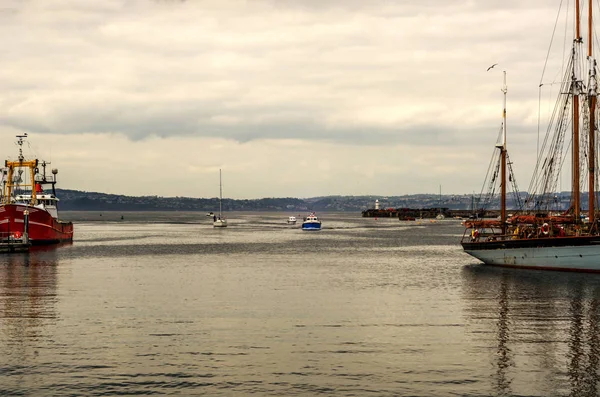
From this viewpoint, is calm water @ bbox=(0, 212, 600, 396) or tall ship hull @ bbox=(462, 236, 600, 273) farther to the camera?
tall ship hull @ bbox=(462, 236, 600, 273)

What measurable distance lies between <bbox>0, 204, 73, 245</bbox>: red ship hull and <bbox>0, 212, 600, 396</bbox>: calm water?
A: 105 feet

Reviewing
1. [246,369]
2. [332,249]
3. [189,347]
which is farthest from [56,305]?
[332,249]

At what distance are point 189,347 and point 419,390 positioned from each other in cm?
1101

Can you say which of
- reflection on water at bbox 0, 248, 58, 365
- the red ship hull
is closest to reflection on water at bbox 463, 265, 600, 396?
reflection on water at bbox 0, 248, 58, 365

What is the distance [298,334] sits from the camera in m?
32.5

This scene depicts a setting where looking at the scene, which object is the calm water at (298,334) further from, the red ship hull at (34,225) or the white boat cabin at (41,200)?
the white boat cabin at (41,200)

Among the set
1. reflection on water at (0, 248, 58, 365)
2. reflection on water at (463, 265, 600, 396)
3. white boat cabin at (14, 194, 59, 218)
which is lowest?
reflection on water at (463, 265, 600, 396)

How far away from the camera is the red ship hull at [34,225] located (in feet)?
294

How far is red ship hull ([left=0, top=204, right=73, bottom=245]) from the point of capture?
8969 cm

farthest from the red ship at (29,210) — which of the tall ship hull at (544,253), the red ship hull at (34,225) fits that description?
the tall ship hull at (544,253)

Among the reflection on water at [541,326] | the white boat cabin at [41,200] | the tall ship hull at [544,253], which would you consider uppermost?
the white boat cabin at [41,200]

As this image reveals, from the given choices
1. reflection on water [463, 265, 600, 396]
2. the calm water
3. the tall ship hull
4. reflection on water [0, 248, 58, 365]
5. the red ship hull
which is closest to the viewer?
the calm water

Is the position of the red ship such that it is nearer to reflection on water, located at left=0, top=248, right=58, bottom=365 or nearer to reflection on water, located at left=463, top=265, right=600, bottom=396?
reflection on water, located at left=0, top=248, right=58, bottom=365

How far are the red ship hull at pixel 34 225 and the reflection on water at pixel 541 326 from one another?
205ft
